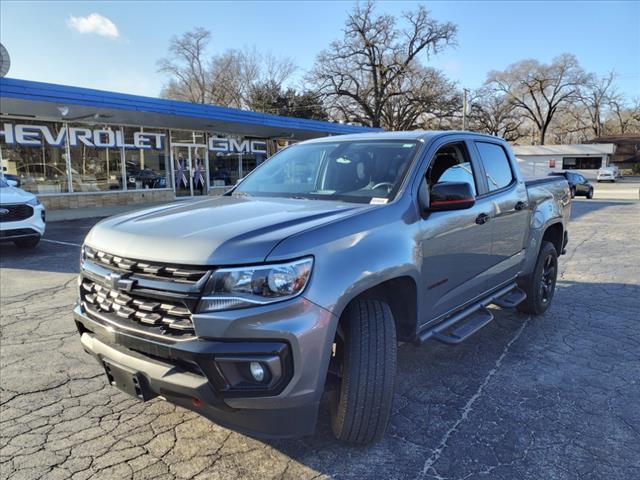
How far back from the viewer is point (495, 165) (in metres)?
4.41

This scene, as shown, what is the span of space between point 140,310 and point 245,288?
63cm

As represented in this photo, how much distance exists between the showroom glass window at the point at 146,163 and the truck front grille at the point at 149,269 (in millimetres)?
18658

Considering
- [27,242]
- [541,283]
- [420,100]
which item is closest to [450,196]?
[541,283]

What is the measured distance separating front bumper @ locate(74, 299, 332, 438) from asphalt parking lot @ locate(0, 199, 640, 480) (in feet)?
1.56

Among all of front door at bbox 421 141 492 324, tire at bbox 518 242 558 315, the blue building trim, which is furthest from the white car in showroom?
tire at bbox 518 242 558 315

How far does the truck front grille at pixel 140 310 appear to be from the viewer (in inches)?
89.0

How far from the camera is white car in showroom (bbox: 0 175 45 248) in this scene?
8427mm

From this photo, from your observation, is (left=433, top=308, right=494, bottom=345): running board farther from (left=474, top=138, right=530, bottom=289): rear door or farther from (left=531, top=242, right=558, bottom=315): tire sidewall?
(left=531, top=242, right=558, bottom=315): tire sidewall

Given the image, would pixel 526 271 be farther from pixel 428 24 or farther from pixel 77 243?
pixel 428 24

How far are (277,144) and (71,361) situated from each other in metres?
24.0

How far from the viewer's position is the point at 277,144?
27188 mm

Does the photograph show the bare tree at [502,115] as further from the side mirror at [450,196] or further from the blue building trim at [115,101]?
the side mirror at [450,196]

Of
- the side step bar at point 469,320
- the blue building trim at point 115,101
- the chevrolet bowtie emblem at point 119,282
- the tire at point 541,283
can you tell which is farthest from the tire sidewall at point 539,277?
the blue building trim at point 115,101

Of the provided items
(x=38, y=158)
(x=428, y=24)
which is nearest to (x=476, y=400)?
(x=38, y=158)
